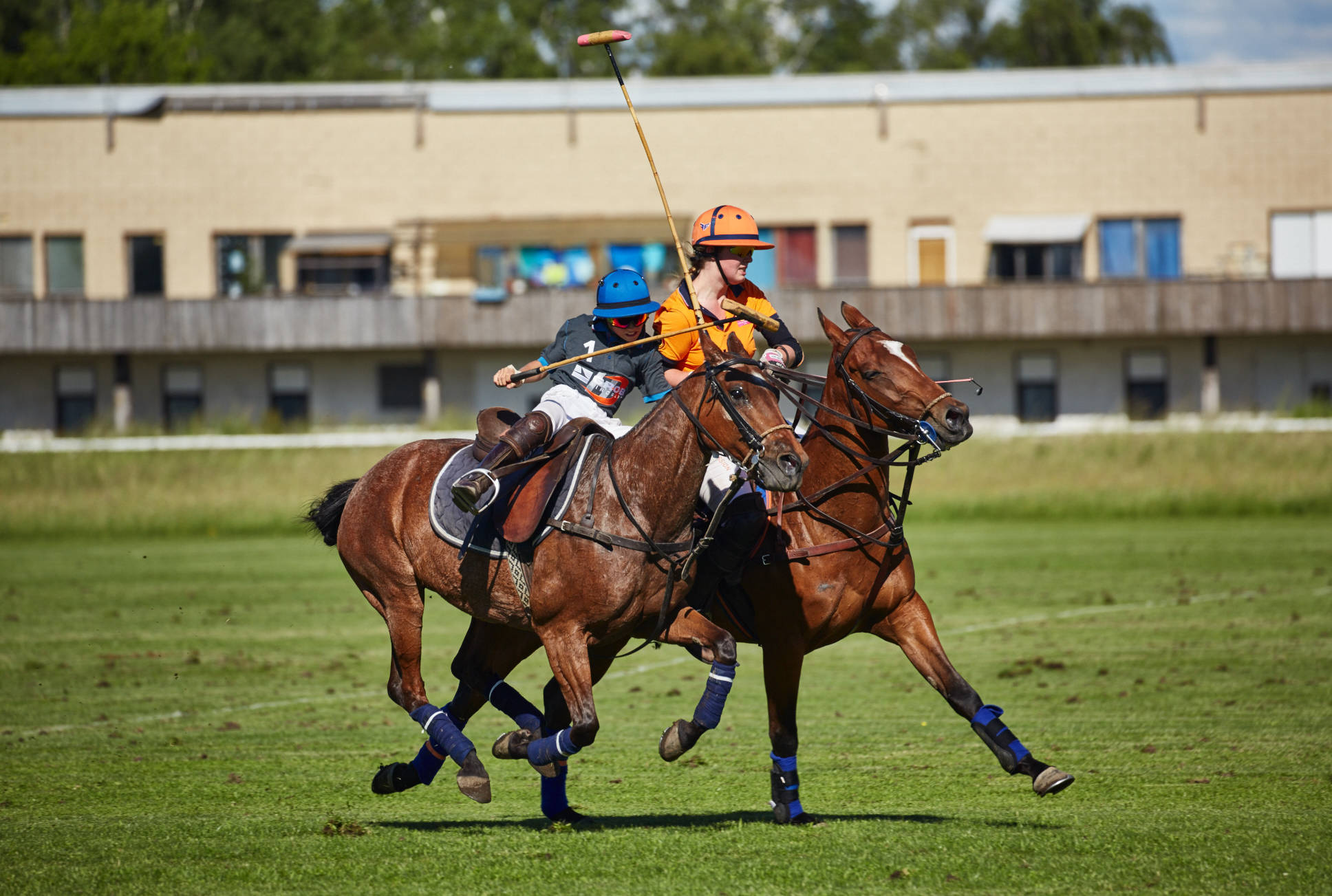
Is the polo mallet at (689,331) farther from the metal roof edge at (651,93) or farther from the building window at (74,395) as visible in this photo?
the building window at (74,395)

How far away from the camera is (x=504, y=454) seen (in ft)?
25.8

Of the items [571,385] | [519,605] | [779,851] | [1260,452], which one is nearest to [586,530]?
[519,605]

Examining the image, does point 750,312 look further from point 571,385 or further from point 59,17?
point 59,17

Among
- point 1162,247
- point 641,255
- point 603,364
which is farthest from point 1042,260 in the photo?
point 603,364

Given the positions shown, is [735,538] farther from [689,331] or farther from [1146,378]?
[1146,378]

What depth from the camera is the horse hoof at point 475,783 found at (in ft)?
24.6

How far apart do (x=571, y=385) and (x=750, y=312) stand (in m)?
1.25

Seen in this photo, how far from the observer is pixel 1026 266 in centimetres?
4862

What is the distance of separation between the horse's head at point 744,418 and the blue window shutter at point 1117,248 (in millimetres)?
44063

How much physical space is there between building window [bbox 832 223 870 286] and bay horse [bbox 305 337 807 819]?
4239 cm

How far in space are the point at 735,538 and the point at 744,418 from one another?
1138 mm

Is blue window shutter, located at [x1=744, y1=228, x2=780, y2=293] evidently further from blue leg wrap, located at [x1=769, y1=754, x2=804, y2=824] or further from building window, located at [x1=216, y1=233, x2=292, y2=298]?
blue leg wrap, located at [x1=769, y1=754, x2=804, y2=824]

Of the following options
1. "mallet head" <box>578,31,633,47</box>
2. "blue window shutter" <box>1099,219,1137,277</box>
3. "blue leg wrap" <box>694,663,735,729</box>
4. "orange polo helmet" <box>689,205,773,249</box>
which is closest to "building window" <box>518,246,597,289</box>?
"blue window shutter" <box>1099,219,1137,277</box>

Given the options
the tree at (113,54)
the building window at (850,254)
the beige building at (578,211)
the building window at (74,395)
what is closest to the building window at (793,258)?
the beige building at (578,211)
